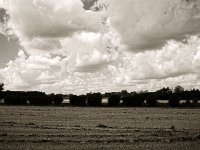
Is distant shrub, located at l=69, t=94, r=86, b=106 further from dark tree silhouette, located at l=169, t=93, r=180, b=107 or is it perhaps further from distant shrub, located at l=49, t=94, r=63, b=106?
dark tree silhouette, located at l=169, t=93, r=180, b=107

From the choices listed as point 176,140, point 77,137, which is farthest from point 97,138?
point 176,140

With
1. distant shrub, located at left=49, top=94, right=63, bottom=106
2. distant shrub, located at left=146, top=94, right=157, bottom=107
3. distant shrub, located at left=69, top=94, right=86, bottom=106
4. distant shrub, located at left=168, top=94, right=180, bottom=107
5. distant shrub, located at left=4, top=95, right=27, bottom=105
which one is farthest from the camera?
distant shrub, located at left=4, top=95, right=27, bottom=105

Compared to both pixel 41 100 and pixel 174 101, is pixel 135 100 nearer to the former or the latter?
pixel 174 101

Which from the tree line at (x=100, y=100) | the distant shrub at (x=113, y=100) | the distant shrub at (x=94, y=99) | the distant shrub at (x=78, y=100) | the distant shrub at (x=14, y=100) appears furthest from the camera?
the distant shrub at (x=14, y=100)

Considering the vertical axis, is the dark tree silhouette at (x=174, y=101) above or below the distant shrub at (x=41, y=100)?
below

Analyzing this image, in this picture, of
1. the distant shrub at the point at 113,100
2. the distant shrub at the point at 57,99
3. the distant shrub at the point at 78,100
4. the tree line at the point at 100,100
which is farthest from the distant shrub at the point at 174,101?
the distant shrub at the point at 57,99

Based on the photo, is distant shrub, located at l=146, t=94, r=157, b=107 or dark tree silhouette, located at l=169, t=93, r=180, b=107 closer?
distant shrub, located at l=146, t=94, r=157, b=107

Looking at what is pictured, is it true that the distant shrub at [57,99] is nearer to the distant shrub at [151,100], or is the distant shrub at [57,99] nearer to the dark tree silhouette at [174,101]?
the distant shrub at [151,100]

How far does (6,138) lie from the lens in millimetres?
20094

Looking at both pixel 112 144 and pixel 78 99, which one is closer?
pixel 112 144

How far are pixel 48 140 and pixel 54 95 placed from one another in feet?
254

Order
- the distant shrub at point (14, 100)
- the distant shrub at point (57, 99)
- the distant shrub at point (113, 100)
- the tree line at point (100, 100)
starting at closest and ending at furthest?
the tree line at point (100, 100) < the distant shrub at point (113, 100) < the distant shrub at point (57, 99) < the distant shrub at point (14, 100)

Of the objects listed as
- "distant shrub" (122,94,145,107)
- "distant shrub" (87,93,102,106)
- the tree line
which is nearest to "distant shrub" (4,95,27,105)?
the tree line

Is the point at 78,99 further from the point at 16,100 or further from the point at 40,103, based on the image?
the point at 16,100
